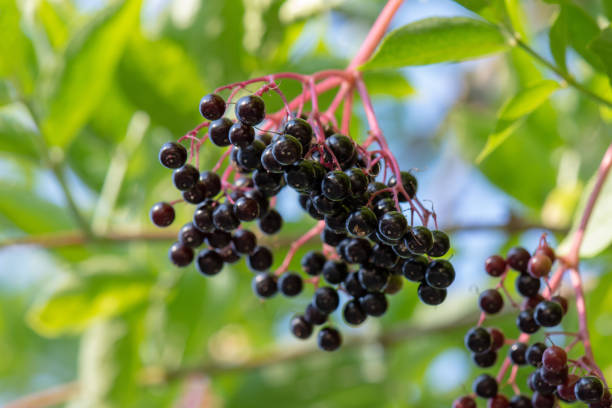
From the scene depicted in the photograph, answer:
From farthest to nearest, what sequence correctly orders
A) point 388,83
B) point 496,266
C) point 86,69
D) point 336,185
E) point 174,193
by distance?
point 174,193
point 388,83
point 86,69
point 496,266
point 336,185

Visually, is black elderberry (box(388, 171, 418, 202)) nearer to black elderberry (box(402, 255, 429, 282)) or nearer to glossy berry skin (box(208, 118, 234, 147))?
black elderberry (box(402, 255, 429, 282))

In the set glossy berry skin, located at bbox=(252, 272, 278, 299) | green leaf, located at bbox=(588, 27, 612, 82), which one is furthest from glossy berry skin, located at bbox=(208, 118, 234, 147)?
green leaf, located at bbox=(588, 27, 612, 82)

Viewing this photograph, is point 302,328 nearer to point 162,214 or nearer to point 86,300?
point 162,214


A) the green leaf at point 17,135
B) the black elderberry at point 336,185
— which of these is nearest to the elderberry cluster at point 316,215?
the black elderberry at point 336,185

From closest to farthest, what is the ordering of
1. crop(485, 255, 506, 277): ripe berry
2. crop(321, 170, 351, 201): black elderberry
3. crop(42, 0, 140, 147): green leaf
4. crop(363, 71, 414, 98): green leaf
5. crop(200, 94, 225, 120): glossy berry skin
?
1. crop(321, 170, 351, 201): black elderberry
2. crop(200, 94, 225, 120): glossy berry skin
3. crop(485, 255, 506, 277): ripe berry
4. crop(42, 0, 140, 147): green leaf
5. crop(363, 71, 414, 98): green leaf

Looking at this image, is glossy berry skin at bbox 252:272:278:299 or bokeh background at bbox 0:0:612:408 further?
bokeh background at bbox 0:0:612:408

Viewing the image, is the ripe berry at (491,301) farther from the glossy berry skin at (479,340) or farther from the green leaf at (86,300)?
the green leaf at (86,300)

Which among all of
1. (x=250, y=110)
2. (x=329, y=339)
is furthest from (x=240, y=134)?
(x=329, y=339)
